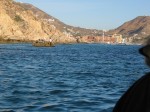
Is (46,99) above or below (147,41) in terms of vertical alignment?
below

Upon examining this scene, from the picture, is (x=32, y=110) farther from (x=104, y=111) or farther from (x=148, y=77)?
(x=148, y=77)

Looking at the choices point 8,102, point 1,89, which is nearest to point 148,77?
point 8,102

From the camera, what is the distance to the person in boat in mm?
2785

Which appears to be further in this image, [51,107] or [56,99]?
[56,99]

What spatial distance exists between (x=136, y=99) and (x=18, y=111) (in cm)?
1323

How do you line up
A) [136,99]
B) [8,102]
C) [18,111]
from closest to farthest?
1. [136,99]
2. [18,111]
3. [8,102]

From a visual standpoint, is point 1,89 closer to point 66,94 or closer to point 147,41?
point 66,94

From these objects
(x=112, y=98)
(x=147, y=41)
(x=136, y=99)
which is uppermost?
(x=147, y=41)

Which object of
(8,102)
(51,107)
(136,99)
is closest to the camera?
(136,99)

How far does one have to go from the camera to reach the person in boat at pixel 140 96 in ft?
9.14

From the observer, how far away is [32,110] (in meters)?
16.0

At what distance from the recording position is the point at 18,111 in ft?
51.3

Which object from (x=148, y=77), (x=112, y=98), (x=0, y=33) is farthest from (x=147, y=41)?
(x=0, y=33)

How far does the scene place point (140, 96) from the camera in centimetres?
282
